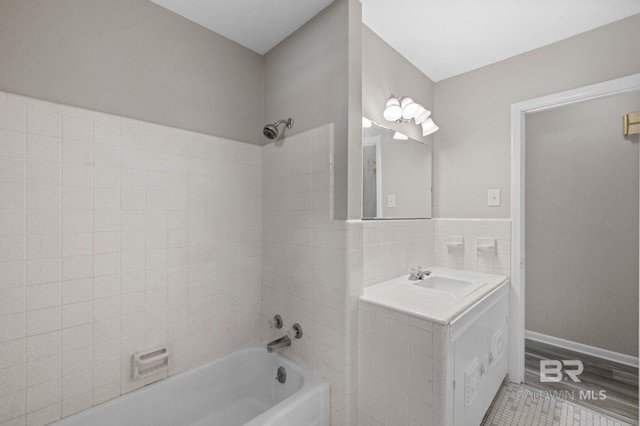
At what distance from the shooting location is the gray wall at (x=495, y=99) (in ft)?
5.68

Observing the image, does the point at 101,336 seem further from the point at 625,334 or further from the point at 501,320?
the point at 625,334

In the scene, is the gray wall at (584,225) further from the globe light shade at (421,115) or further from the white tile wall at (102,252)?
Answer: the white tile wall at (102,252)

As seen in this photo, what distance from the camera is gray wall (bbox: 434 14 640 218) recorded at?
1731mm

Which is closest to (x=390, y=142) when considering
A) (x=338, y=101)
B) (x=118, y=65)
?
(x=338, y=101)

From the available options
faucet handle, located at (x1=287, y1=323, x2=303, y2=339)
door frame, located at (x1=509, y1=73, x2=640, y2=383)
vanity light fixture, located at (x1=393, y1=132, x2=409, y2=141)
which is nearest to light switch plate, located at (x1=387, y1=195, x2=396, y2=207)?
vanity light fixture, located at (x1=393, y1=132, x2=409, y2=141)

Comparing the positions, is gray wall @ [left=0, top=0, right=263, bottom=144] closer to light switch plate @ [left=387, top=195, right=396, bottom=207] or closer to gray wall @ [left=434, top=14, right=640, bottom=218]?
light switch plate @ [left=387, top=195, right=396, bottom=207]

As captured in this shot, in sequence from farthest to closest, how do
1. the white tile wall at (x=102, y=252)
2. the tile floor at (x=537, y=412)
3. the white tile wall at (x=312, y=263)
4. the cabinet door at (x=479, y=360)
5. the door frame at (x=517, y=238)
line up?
the door frame at (x=517, y=238)
the tile floor at (x=537, y=412)
the white tile wall at (x=312, y=263)
the cabinet door at (x=479, y=360)
the white tile wall at (x=102, y=252)

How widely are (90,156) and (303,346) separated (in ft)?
4.94

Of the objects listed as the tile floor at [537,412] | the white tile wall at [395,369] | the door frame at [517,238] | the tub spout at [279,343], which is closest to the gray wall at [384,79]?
the door frame at [517,238]

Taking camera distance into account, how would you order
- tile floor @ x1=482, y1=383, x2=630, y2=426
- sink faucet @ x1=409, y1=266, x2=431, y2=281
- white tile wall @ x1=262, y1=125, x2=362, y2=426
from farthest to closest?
sink faucet @ x1=409, y1=266, x2=431, y2=281 → tile floor @ x1=482, y1=383, x2=630, y2=426 → white tile wall @ x1=262, y1=125, x2=362, y2=426

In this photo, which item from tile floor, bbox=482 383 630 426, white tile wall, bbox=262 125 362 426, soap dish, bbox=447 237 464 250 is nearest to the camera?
white tile wall, bbox=262 125 362 426

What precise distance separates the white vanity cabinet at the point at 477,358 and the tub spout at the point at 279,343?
92cm

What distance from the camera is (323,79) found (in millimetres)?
1627

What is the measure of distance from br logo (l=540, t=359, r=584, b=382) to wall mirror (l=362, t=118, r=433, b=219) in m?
1.48
